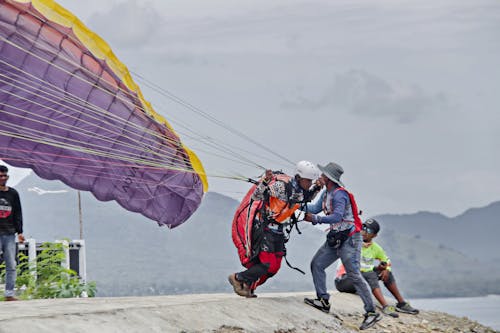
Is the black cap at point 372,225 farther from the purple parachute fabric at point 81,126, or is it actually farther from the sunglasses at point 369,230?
the purple parachute fabric at point 81,126

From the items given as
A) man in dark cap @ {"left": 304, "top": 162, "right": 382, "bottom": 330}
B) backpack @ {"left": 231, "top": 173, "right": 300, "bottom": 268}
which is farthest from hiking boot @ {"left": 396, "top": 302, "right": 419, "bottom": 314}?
backpack @ {"left": 231, "top": 173, "right": 300, "bottom": 268}

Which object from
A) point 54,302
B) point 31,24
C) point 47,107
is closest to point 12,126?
point 47,107

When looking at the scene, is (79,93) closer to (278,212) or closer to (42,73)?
(42,73)

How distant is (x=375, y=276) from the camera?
19000mm

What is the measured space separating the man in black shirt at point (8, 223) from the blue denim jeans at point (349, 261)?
4.34 m

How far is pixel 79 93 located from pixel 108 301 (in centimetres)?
593

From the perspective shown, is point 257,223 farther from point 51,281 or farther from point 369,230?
point 51,281

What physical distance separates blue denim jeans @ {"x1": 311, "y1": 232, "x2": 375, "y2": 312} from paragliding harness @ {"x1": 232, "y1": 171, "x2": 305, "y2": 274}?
36cm

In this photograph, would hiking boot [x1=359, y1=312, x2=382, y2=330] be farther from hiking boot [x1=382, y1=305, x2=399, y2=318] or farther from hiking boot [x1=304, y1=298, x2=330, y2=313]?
hiking boot [x1=382, y1=305, x2=399, y2=318]

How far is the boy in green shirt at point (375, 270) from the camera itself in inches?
743

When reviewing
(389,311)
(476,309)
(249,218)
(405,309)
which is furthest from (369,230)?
(476,309)

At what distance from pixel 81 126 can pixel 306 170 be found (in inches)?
258

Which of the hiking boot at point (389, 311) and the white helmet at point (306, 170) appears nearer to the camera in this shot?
the white helmet at point (306, 170)

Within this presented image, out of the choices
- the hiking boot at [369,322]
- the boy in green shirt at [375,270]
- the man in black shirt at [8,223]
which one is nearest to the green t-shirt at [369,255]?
the boy in green shirt at [375,270]
